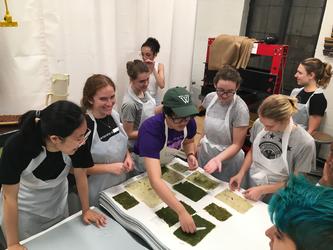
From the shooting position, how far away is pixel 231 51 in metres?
2.49

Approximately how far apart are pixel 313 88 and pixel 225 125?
1.06m

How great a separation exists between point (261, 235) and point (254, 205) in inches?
6.8

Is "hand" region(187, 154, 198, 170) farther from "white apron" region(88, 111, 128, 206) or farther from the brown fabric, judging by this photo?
the brown fabric

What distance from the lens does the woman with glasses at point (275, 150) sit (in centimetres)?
116

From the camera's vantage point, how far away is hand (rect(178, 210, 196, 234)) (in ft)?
2.98

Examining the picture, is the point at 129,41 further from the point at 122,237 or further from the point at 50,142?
the point at 122,237

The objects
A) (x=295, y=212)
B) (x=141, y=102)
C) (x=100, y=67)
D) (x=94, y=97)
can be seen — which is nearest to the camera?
(x=295, y=212)

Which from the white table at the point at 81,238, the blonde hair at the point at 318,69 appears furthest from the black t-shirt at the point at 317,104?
the white table at the point at 81,238

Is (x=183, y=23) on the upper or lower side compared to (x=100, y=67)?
upper

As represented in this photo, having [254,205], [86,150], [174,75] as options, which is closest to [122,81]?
[174,75]

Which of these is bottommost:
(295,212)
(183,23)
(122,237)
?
(122,237)

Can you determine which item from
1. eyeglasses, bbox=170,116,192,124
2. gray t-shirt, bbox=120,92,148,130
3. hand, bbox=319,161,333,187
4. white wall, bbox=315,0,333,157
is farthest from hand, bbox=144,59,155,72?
white wall, bbox=315,0,333,157

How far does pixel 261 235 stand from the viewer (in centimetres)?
93

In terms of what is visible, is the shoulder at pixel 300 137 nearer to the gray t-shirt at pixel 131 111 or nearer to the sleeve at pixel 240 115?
the sleeve at pixel 240 115
